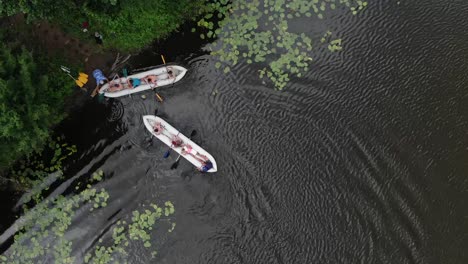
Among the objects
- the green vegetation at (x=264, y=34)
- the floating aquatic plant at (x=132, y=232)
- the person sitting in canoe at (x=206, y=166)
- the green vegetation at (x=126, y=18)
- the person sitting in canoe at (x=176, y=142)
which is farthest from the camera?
the green vegetation at (x=264, y=34)

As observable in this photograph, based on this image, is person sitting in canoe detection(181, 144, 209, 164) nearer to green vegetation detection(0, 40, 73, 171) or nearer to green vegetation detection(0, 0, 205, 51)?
green vegetation detection(0, 0, 205, 51)

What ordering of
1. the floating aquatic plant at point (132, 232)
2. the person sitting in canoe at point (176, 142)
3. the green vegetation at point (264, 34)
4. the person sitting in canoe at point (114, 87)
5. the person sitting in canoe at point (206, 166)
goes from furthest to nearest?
the green vegetation at point (264, 34) < the person sitting in canoe at point (114, 87) < the person sitting in canoe at point (176, 142) < the person sitting in canoe at point (206, 166) < the floating aquatic plant at point (132, 232)

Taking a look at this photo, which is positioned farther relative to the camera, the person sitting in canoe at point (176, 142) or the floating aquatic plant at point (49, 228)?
the person sitting in canoe at point (176, 142)

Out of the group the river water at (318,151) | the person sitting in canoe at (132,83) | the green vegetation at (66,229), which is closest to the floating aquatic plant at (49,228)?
the green vegetation at (66,229)

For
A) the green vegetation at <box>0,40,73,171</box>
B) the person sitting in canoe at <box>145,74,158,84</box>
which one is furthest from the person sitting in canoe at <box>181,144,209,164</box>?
the green vegetation at <box>0,40,73,171</box>

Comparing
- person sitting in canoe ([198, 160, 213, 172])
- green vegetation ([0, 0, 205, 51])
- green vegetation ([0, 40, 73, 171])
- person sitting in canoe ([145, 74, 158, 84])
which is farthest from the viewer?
person sitting in canoe ([145, 74, 158, 84])

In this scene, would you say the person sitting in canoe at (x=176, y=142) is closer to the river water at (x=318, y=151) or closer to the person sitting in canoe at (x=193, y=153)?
the person sitting in canoe at (x=193, y=153)
